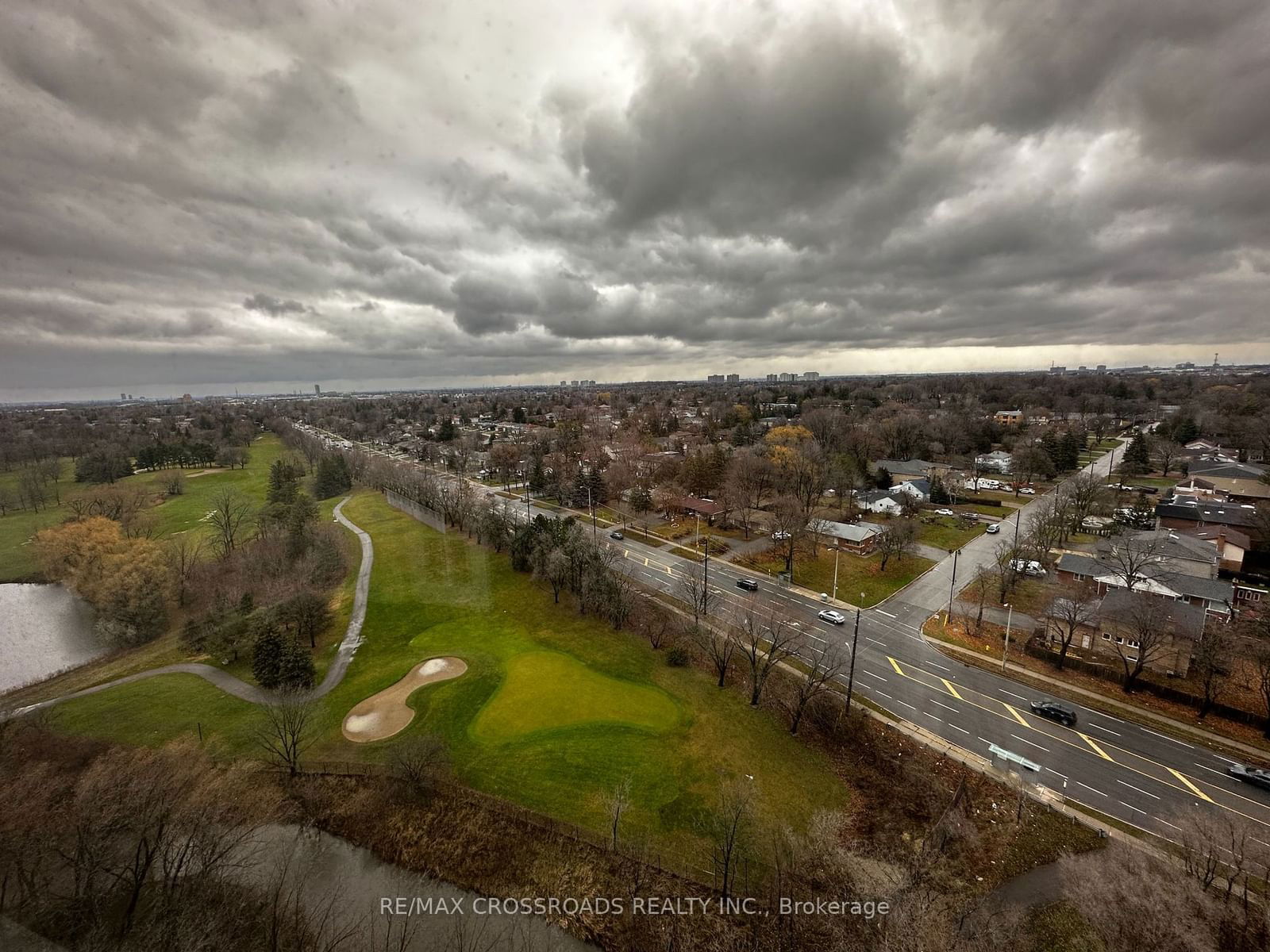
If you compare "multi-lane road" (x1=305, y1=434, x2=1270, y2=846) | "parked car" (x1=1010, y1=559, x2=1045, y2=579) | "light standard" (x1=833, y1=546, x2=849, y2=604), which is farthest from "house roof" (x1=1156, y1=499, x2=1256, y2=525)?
"light standard" (x1=833, y1=546, x2=849, y2=604)

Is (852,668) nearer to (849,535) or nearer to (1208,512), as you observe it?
(849,535)

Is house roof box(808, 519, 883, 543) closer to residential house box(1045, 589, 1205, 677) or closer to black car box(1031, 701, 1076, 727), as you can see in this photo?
residential house box(1045, 589, 1205, 677)

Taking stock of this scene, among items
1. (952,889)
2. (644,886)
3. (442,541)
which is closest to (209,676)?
(442,541)

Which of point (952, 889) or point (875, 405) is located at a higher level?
point (875, 405)

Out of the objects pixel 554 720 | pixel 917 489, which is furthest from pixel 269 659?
pixel 917 489

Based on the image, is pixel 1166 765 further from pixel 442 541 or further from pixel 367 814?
pixel 442 541

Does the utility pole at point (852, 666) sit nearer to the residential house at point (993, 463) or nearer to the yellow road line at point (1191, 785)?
the yellow road line at point (1191, 785)

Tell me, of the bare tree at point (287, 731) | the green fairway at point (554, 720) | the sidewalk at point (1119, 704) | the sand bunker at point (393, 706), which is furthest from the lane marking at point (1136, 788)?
the bare tree at point (287, 731)
